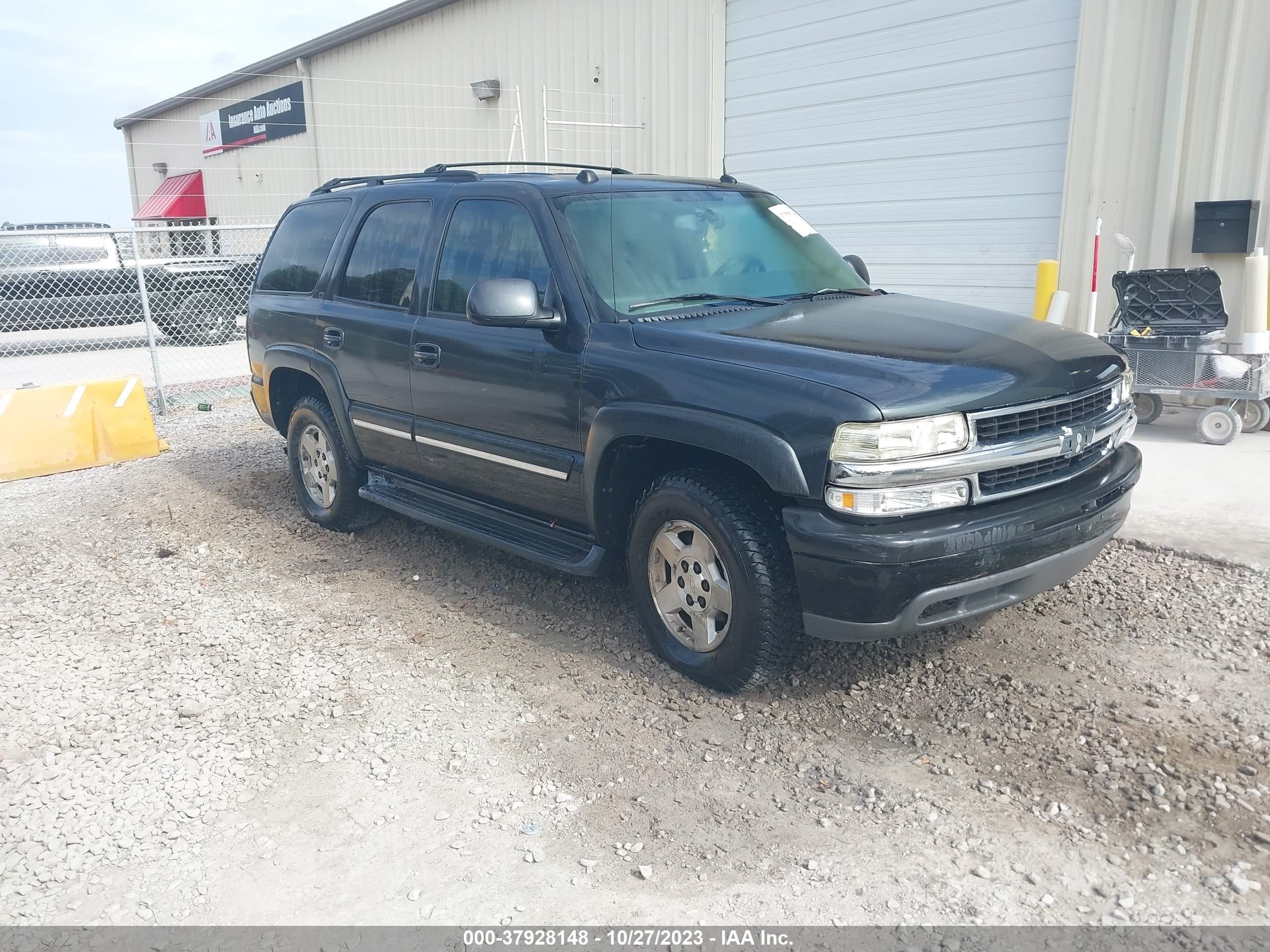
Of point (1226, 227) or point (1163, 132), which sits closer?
point (1226, 227)

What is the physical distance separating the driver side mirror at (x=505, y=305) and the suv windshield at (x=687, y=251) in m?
0.30

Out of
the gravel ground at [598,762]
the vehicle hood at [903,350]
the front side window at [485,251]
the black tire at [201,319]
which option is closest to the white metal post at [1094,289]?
the gravel ground at [598,762]

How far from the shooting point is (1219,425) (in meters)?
7.19

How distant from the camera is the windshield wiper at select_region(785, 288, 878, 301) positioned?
173 inches

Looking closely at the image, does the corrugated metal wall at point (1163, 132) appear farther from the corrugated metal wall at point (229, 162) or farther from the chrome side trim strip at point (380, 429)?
the corrugated metal wall at point (229, 162)

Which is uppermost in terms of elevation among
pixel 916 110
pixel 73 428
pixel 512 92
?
pixel 512 92

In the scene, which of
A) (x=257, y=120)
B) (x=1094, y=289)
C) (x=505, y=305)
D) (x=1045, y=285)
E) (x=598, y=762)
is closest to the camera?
(x=598, y=762)

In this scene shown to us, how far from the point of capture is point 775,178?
1139cm

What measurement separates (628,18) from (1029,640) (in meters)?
11.1

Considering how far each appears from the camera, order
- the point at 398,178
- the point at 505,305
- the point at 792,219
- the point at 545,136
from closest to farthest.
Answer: the point at 505,305
the point at 792,219
the point at 398,178
the point at 545,136

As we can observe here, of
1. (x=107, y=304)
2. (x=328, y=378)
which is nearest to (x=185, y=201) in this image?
(x=107, y=304)

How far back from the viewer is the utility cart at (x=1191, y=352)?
710 cm

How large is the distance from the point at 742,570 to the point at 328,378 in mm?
3119

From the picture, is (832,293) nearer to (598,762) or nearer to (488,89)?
(598,762)
